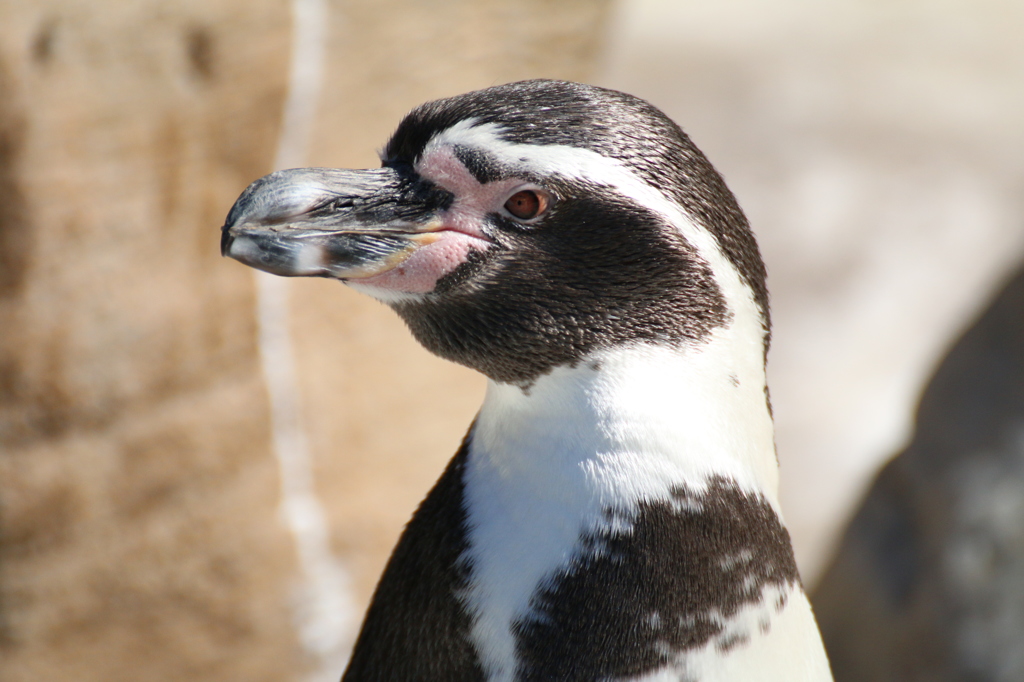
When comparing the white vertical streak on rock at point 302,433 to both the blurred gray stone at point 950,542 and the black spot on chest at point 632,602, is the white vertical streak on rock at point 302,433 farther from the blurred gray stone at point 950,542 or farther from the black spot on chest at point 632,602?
the black spot on chest at point 632,602

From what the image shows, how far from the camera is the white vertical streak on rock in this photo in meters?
1.90

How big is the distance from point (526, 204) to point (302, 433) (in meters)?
1.38

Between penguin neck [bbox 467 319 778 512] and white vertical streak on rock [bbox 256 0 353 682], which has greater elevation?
white vertical streak on rock [bbox 256 0 353 682]

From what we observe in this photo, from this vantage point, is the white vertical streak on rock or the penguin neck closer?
the penguin neck

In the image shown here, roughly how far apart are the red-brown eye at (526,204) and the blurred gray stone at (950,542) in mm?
1416

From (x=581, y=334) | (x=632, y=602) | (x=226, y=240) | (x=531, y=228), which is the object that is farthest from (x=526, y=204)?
(x=632, y=602)

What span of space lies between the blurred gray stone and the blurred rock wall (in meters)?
1.05

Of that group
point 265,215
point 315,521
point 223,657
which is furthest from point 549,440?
point 223,657

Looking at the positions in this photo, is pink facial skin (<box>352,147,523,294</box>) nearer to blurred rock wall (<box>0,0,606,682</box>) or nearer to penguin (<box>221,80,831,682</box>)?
penguin (<box>221,80,831,682</box>)

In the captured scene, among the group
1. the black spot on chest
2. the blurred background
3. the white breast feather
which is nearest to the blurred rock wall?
the blurred background

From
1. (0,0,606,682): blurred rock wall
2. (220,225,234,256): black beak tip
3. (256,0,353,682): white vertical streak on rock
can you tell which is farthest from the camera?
(256,0,353,682): white vertical streak on rock

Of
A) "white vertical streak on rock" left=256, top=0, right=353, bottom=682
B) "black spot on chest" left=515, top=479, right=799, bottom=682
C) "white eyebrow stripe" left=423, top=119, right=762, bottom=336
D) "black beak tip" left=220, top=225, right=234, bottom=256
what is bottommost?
"black spot on chest" left=515, top=479, right=799, bottom=682

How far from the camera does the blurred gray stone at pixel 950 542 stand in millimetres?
1794

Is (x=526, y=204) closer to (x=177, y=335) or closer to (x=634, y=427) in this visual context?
(x=634, y=427)
